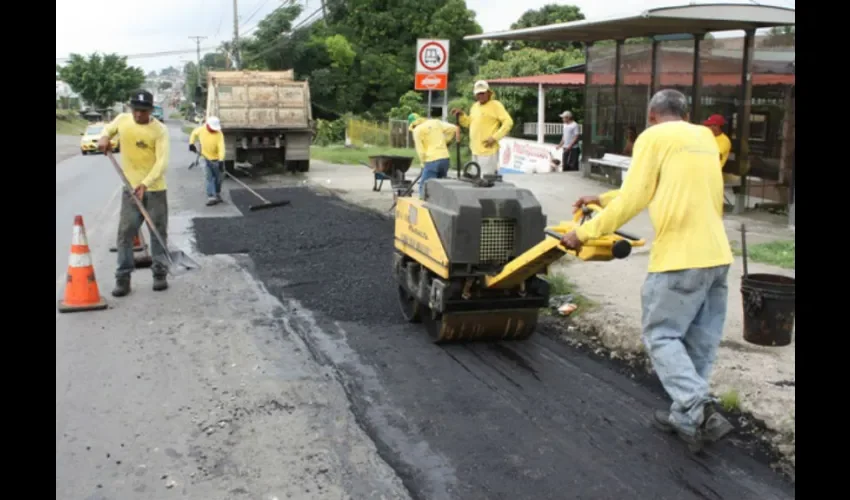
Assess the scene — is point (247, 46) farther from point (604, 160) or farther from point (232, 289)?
point (232, 289)

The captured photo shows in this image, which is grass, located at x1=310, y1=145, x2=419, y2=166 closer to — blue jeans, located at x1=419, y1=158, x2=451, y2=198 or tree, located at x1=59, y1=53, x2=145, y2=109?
blue jeans, located at x1=419, y1=158, x2=451, y2=198

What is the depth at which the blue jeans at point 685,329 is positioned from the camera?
4332 millimetres

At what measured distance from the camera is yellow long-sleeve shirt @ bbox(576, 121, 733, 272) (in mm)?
4336

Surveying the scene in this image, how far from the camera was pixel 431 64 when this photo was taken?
12391mm

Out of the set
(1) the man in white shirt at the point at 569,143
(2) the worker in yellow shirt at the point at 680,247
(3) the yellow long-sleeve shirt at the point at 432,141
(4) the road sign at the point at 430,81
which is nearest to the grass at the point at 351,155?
(1) the man in white shirt at the point at 569,143

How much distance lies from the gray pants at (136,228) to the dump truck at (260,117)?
10835 millimetres

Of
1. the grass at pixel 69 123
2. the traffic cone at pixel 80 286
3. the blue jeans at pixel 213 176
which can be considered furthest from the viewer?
the grass at pixel 69 123

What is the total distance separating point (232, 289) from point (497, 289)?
320cm

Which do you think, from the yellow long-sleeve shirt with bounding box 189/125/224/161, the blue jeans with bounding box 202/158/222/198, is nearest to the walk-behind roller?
the blue jeans with bounding box 202/158/222/198

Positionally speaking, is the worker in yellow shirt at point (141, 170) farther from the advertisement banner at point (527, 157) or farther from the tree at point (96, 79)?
the tree at point (96, 79)

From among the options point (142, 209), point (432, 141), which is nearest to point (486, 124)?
point (432, 141)

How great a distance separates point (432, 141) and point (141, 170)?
12.5 ft

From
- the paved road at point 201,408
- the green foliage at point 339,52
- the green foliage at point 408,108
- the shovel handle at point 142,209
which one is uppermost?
the green foliage at point 339,52

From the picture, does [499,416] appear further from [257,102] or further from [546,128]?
[546,128]
